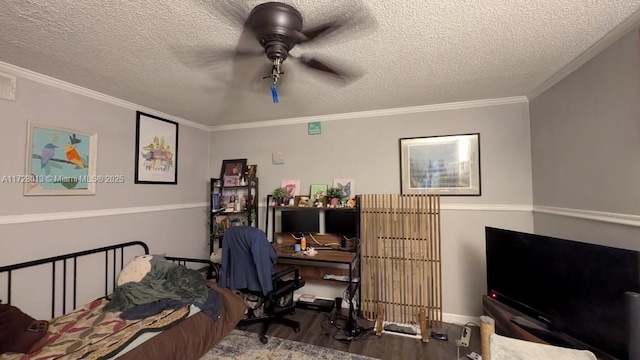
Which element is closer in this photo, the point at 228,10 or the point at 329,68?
the point at 228,10

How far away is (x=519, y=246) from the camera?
1852 millimetres

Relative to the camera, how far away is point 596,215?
1.70m

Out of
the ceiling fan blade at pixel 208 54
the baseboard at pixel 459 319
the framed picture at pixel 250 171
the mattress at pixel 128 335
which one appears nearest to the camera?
the mattress at pixel 128 335

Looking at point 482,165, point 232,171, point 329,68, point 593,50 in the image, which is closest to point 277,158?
point 232,171

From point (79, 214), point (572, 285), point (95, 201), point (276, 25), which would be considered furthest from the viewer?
point (95, 201)

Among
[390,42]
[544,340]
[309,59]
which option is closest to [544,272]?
[544,340]

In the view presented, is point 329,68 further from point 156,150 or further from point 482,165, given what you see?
point 156,150

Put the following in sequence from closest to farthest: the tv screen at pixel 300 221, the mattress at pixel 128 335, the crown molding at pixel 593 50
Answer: the crown molding at pixel 593 50 < the mattress at pixel 128 335 < the tv screen at pixel 300 221

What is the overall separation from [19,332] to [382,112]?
11.4ft

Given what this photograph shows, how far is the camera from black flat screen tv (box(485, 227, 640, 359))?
1.28 meters

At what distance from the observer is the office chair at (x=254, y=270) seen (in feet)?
7.70

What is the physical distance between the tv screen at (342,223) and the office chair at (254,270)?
0.68 meters

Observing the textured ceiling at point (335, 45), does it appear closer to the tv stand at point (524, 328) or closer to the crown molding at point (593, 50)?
the crown molding at point (593, 50)

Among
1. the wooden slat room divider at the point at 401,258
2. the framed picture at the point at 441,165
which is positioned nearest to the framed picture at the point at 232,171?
the wooden slat room divider at the point at 401,258
